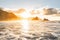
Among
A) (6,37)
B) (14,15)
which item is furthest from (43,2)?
(6,37)

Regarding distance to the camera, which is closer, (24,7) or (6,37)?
(6,37)

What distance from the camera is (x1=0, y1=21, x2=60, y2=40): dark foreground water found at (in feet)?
5.49

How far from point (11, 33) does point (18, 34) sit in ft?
0.35

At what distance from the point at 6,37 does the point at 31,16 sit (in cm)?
49

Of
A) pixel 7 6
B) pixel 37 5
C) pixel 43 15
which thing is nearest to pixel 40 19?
pixel 43 15

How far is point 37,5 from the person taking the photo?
1.79 metres

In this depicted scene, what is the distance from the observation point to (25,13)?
1769 millimetres

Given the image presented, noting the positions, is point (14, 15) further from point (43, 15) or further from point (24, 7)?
point (43, 15)

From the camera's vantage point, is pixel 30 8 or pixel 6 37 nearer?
pixel 6 37

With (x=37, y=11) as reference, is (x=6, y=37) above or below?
below

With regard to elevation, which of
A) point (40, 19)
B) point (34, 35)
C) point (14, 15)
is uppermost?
point (14, 15)

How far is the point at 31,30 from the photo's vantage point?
5.67 ft

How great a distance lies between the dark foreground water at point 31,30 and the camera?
1673 millimetres

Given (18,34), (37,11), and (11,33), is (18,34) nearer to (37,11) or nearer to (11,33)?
(11,33)
